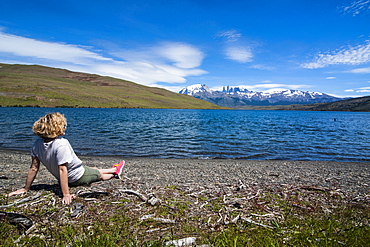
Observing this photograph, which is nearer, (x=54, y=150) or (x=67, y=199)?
(x=67, y=199)

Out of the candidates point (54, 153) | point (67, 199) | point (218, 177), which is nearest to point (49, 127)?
point (54, 153)

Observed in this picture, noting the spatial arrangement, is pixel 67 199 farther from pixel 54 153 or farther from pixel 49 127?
pixel 49 127

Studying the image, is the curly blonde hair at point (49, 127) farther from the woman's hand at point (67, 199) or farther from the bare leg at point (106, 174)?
the bare leg at point (106, 174)

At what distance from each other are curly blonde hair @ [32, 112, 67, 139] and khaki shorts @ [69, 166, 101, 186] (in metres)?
2.12

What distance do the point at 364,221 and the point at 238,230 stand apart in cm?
382

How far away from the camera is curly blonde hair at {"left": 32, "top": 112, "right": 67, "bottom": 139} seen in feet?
22.1

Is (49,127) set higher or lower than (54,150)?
higher

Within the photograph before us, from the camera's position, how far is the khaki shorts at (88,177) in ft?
26.6

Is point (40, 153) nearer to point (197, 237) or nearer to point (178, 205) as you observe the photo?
point (178, 205)

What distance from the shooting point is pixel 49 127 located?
266 inches

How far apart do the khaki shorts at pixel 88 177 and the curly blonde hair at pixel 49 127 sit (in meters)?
2.12

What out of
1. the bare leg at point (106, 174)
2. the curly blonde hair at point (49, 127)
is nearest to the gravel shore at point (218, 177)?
the bare leg at point (106, 174)

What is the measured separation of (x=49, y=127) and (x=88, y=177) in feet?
8.70

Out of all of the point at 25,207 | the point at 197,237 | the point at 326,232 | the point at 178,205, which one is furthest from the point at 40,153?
the point at 326,232
